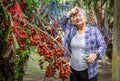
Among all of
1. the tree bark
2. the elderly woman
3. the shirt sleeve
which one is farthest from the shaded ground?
the shirt sleeve

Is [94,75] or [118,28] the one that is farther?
[118,28]

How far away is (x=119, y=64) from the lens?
5.45 meters

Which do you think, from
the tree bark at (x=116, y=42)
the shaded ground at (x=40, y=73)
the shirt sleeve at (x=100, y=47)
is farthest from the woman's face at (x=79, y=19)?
the shaded ground at (x=40, y=73)

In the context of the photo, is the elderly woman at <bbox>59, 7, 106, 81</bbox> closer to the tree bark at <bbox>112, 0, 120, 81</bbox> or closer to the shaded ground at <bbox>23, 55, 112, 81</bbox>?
the tree bark at <bbox>112, 0, 120, 81</bbox>

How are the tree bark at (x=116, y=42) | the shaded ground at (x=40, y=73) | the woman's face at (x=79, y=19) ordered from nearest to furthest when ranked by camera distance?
the woman's face at (x=79, y=19), the tree bark at (x=116, y=42), the shaded ground at (x=40, y=73)

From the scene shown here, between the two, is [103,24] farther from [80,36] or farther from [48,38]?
[48,38]

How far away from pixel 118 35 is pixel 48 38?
3.11 m

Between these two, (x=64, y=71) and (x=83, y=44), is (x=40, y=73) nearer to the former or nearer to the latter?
(x=83, y=44)

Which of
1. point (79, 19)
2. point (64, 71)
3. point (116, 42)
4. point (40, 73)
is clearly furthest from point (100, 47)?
point (40, 73)

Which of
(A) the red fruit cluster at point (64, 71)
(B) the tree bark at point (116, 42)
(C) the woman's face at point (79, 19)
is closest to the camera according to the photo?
(A) the red fruit cluster at point (64, 71)

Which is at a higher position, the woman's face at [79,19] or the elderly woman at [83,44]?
the woman's face at [79,19]

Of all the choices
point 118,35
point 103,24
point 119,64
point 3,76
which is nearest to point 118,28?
point 118,35

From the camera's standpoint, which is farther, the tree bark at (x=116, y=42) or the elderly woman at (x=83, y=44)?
the tree bark at (x=116, y=42)

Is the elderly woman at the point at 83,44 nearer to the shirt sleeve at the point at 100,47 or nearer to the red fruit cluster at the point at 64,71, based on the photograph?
the shirt sleeve at the point at 100,47
